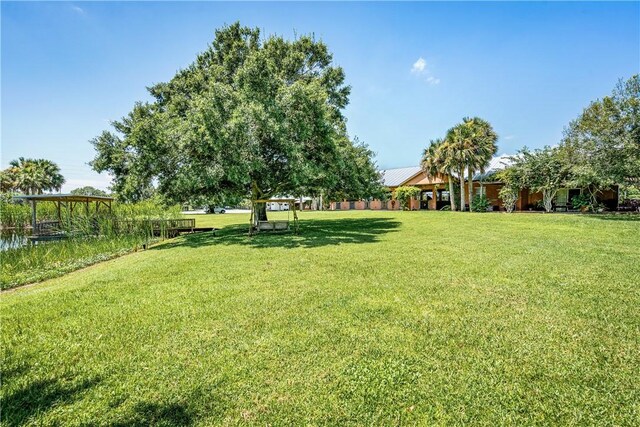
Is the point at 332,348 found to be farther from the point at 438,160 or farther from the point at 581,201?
the point at 581,201

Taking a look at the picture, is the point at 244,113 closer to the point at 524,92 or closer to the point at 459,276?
the point at 459,276

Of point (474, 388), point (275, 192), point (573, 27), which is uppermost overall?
point (573, 27)

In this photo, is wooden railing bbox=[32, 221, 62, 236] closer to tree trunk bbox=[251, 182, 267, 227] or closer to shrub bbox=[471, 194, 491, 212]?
tree trunk bbox=[251, 182, 267, 227]

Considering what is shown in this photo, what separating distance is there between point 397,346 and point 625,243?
11.5 m

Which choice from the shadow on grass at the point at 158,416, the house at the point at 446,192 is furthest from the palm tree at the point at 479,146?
the shadow on grass at the point at 158,416

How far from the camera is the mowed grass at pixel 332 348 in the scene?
2.75 meters

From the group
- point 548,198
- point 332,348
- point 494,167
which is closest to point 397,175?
point 494,167

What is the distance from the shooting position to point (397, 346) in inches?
149

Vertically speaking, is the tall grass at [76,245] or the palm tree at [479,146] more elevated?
the palm tree at [479,146]

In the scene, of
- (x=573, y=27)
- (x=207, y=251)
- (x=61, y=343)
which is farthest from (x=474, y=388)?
(x=573, y=27)

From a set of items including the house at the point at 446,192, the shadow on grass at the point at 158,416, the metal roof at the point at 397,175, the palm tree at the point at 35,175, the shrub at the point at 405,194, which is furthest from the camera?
the palm tree at the point at 35,175

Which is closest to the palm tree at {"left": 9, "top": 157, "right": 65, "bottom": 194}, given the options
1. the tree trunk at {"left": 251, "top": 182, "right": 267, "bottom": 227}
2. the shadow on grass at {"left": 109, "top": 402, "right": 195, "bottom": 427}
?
the tree trunk at {"left": 251, "top": 182, "right": 267, "bottom": 227}

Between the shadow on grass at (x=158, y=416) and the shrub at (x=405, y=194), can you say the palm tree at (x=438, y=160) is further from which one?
the shadow on grass at (x=158, y=416)

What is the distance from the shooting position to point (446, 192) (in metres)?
35.4
